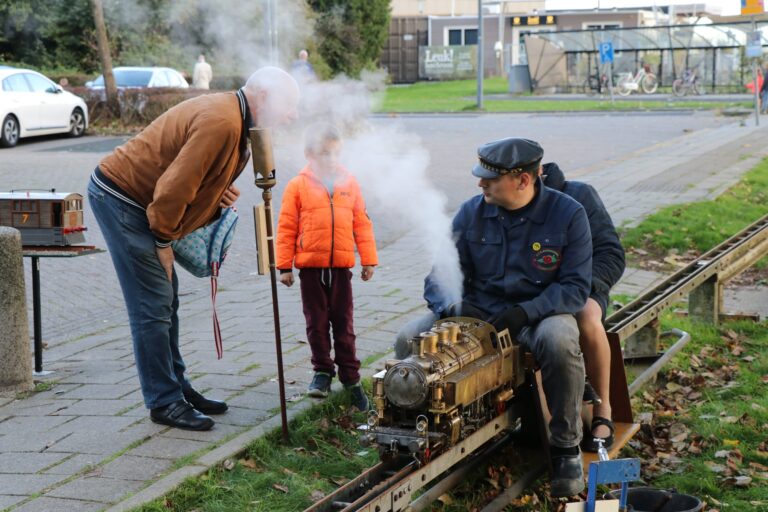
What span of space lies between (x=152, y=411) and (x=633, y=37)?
42.8 metres

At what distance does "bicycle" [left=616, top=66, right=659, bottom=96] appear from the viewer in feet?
146

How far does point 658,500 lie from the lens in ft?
14.9

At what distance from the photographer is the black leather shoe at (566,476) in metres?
4.56

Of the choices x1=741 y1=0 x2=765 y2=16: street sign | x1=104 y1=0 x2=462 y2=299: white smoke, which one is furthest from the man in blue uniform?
x1=741 y1=0 x2=765 y2=16: street sign

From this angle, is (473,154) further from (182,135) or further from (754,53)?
(182,135)

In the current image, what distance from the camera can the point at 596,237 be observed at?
5438 millimetres

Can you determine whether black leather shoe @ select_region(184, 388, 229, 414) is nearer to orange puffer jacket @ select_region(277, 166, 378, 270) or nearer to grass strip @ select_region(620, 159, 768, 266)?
orange puffer jacket @ select_region(277, 166, 378, 270)

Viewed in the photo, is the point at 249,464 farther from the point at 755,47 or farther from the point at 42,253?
the point at 755,47

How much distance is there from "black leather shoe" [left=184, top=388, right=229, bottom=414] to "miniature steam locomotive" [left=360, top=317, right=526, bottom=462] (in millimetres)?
1640

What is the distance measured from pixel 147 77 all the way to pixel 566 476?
2519 cm

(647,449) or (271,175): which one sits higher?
(271,175)

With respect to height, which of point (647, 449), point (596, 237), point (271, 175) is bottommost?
point (647, 449)

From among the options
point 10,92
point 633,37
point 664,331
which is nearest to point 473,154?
point 10,92

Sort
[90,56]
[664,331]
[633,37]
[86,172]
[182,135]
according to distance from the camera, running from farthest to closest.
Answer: [633,37] < [90,56] < [86,172] < [664,331] < [182,135]
